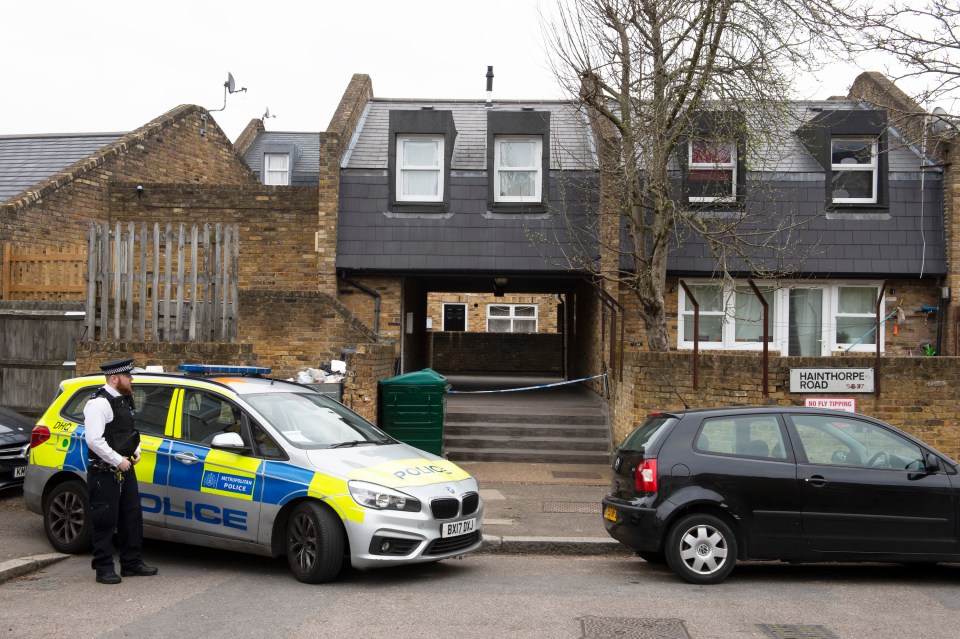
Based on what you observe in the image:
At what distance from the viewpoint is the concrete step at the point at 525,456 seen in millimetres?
14258

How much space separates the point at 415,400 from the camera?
45.1 feet

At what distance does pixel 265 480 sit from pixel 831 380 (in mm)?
8096

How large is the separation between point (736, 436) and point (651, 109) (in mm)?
6810

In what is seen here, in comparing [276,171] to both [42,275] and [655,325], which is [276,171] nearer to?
[42,275]

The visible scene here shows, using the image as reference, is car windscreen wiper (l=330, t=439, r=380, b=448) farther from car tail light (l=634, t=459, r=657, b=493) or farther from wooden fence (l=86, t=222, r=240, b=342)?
wooden fence (l=86, t=222, r=240, b=342)

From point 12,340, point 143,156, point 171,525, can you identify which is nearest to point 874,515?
point 171,525

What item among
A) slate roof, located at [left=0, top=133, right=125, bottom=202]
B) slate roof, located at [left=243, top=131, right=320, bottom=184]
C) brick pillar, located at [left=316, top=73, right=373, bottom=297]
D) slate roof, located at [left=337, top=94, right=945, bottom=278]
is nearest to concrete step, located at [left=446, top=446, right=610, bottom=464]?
slate roof, located at [left=337, top=94, right=945, bottom=278]

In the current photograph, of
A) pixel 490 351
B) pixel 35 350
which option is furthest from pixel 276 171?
pixel 35 350

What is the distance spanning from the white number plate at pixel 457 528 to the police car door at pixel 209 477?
1.53m

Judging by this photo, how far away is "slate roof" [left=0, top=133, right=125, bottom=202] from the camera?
2056 centimetres

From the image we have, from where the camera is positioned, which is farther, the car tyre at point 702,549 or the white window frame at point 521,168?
the white window frame at point 521,168

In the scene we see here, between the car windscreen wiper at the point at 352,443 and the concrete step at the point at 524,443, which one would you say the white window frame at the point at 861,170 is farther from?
the car windscreen wiper at the point at 352,443

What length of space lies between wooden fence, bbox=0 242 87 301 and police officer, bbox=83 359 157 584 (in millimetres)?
8310

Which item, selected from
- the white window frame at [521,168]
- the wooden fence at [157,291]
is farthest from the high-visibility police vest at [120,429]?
the white window frame at [521,168]
